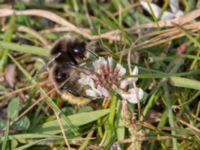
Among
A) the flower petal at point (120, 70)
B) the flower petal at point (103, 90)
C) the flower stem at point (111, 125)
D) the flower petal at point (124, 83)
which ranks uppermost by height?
the flower petal at point (120, 70)

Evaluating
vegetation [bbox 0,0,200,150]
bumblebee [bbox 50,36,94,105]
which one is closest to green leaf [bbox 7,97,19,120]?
vegetation [bbox 0,0,200,150]

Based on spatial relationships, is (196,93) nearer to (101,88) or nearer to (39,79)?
(101,88)

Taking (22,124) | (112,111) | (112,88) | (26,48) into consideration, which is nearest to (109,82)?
(112,88)

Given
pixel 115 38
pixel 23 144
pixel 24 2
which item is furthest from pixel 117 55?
pixel 24 2

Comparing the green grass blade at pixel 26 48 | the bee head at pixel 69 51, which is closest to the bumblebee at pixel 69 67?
the bee head at pixel 69 51

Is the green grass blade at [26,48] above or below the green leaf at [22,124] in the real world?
above

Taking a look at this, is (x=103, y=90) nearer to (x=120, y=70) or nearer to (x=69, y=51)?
(x=120, y=70)

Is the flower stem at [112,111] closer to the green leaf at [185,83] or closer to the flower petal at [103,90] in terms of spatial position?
the flower petal at [103,90]
